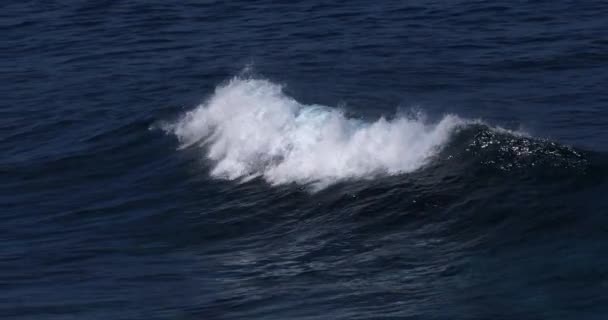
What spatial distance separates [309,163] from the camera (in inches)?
886

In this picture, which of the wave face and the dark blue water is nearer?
the dark blue water

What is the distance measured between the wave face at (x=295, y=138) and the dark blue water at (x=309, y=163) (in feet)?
0.17

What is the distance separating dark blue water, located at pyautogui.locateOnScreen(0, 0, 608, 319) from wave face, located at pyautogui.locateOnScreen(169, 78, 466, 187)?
0.05 meters

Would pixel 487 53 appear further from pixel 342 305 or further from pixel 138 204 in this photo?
pixel 342 305

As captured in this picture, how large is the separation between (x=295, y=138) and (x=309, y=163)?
3.73 ft

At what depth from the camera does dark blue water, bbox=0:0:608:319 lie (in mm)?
16938

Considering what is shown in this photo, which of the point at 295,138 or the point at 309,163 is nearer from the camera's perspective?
the point at 309,163

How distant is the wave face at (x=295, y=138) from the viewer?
21688mm

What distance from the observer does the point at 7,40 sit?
34.7 meters

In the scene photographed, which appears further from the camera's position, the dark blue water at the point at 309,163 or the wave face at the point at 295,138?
the wave face at the point at 295,138

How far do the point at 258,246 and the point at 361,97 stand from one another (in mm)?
7203

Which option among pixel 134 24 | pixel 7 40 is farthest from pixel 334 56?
pixel 7 40

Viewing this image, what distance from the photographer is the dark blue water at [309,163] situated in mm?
16938

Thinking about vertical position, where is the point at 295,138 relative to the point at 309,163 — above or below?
above
